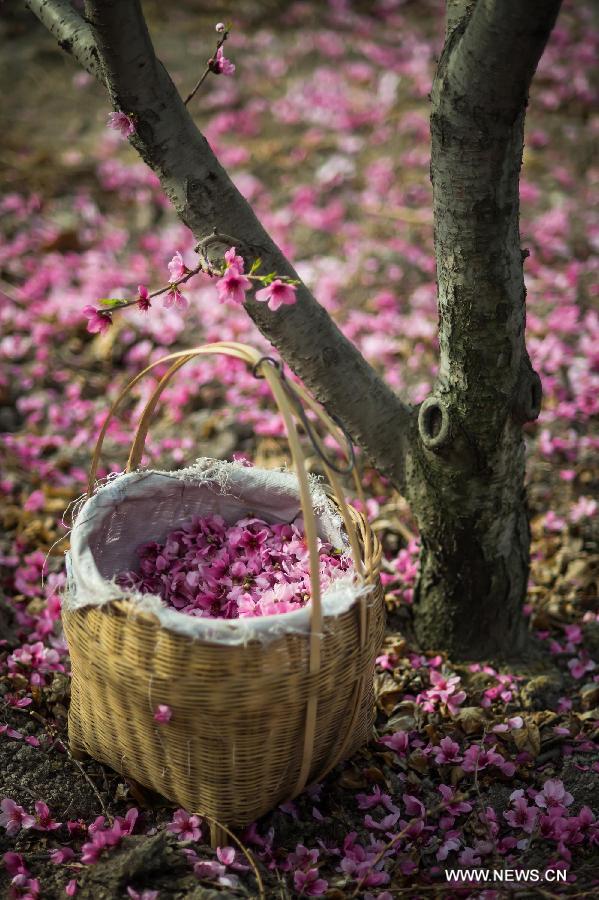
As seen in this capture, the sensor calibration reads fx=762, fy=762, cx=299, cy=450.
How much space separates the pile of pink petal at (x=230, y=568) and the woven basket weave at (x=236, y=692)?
227 millimetres

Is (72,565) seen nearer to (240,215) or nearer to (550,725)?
(240,215)

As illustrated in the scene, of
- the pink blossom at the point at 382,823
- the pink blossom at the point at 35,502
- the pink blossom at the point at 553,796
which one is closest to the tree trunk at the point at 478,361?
the pink blossom at the point at 553,796

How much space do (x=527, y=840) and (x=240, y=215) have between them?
1.73 meters

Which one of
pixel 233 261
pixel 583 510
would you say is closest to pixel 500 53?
pixel 233 261

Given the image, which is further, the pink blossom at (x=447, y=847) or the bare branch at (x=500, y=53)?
the pink blossom at (x=447, y=847)

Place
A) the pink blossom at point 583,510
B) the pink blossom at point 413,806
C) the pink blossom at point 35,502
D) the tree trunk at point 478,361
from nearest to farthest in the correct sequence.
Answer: the tree trunk at point 478,361, the pink blossom at point 413,806, the pink blossom at point 583,510, the pink blossom at point 35,502

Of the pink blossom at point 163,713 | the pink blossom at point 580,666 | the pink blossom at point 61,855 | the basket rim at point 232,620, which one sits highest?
the basket rim at point 232,620

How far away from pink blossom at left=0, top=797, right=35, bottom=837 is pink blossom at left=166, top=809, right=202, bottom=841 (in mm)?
344

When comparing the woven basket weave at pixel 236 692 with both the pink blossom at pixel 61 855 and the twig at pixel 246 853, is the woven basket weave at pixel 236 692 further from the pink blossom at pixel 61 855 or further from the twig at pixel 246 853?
the pink blossom at pixel 61 855

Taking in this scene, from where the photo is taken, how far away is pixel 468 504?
7.04 feet

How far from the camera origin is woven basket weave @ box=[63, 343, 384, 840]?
157 centimetres

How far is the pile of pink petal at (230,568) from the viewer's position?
196 centimetres

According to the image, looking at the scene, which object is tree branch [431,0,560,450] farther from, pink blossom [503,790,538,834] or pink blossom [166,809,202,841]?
pink blossom [166,809,202,841]

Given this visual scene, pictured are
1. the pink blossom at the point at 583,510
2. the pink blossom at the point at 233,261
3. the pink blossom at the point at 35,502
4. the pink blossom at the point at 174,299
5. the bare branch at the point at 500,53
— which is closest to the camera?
the bare branch at the point at 500,53
